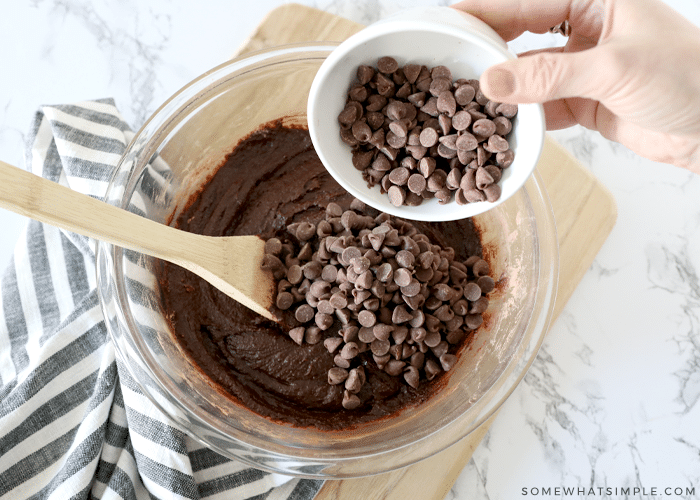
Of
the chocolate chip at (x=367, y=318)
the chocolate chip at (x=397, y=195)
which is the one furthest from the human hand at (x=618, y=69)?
the chocolate chip at (x=367, y=318)

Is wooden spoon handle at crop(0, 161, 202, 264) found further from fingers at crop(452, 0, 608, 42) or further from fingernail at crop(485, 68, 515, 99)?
fingers at crop(452, 0, 608, 42)

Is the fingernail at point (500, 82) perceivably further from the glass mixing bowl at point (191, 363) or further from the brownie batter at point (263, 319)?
the brownie batter at point (263, 319)

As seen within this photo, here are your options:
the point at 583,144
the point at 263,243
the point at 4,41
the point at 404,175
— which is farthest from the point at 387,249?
the point at 4,41

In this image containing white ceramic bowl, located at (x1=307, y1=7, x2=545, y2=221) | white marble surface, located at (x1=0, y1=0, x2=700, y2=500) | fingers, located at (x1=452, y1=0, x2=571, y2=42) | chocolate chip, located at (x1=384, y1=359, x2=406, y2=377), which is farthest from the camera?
white marble surface, located at (x1=0, y1=0, x2=700, y2=500)

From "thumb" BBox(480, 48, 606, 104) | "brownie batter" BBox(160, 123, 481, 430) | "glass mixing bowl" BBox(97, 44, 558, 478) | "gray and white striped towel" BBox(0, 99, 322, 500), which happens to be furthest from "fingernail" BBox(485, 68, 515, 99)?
"gray and white striped towel" BBox(0, 99, 322, 500)

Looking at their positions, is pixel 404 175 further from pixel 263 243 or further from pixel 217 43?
pixel 217 43

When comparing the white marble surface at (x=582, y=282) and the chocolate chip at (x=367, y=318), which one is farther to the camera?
the white marble surface at (x=582, y=282)
